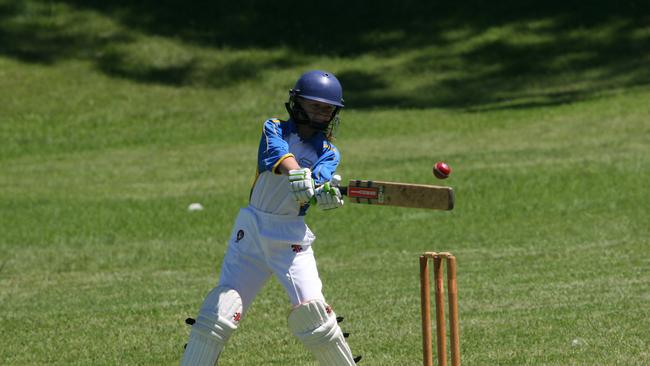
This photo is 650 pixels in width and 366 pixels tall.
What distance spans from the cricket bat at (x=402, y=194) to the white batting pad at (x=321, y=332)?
2.26 ft

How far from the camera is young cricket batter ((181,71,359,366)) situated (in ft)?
23.0

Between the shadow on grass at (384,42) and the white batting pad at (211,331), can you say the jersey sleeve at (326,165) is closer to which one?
the white batting pad at (211,331)

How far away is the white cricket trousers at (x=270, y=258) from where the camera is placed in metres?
7.18

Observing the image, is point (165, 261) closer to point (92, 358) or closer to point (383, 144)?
point (92, 358)

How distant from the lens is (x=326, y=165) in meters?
7.23

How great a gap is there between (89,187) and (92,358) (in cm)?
1117

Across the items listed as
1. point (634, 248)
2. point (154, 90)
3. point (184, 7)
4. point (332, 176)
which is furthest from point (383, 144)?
point (332, 176)

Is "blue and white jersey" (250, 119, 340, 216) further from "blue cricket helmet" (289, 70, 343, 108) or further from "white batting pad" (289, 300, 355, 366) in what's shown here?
"white batting pad" (289, 300, 355, 366)

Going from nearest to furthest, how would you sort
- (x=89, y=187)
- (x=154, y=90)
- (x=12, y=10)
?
(x=89, y=187)
(x=154, y=90)
(x=12, y=10)

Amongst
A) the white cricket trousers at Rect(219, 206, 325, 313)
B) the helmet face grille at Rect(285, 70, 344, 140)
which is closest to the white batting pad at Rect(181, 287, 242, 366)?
the white cricket trousers at Rect(219, 206, 325, 313)

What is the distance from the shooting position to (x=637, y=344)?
9070 millimetres

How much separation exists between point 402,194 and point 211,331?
4.53 feet

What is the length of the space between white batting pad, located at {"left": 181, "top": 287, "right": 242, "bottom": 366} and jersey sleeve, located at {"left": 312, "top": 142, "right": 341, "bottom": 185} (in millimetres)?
895

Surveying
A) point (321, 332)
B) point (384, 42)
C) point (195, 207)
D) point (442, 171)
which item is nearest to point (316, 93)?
point (442, 171)
